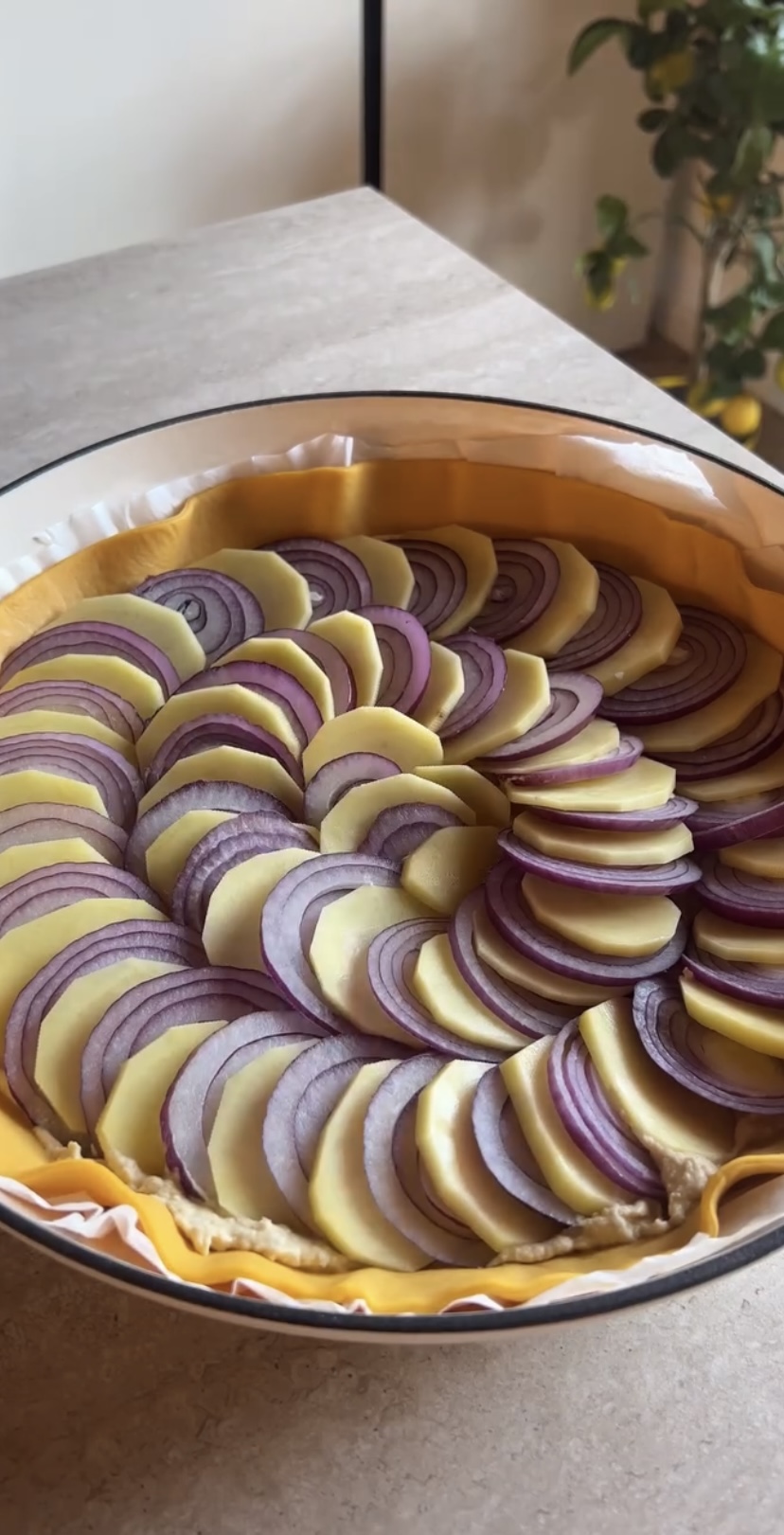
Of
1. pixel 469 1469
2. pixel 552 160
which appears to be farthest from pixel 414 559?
pixel 552 160

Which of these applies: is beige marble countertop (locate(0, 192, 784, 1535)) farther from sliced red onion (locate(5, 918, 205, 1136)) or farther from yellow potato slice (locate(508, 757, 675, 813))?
yellow potato slice (locate(508, 757, 675, 813))

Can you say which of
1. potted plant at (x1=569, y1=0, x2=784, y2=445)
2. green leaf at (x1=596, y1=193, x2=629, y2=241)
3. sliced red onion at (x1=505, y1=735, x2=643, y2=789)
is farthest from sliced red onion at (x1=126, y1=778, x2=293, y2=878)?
green leaf at (x1=596, y1=193, x2=629, y2=241)

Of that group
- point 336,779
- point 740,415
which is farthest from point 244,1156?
point 740,415

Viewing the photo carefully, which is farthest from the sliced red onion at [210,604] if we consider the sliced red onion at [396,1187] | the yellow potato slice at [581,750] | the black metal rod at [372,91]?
the black metal rod at [372,91]

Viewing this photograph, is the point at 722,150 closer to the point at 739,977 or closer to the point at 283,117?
the point at 283,117

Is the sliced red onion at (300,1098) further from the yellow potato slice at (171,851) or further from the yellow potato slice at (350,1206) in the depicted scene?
the yellow potato slice at (171,851)
